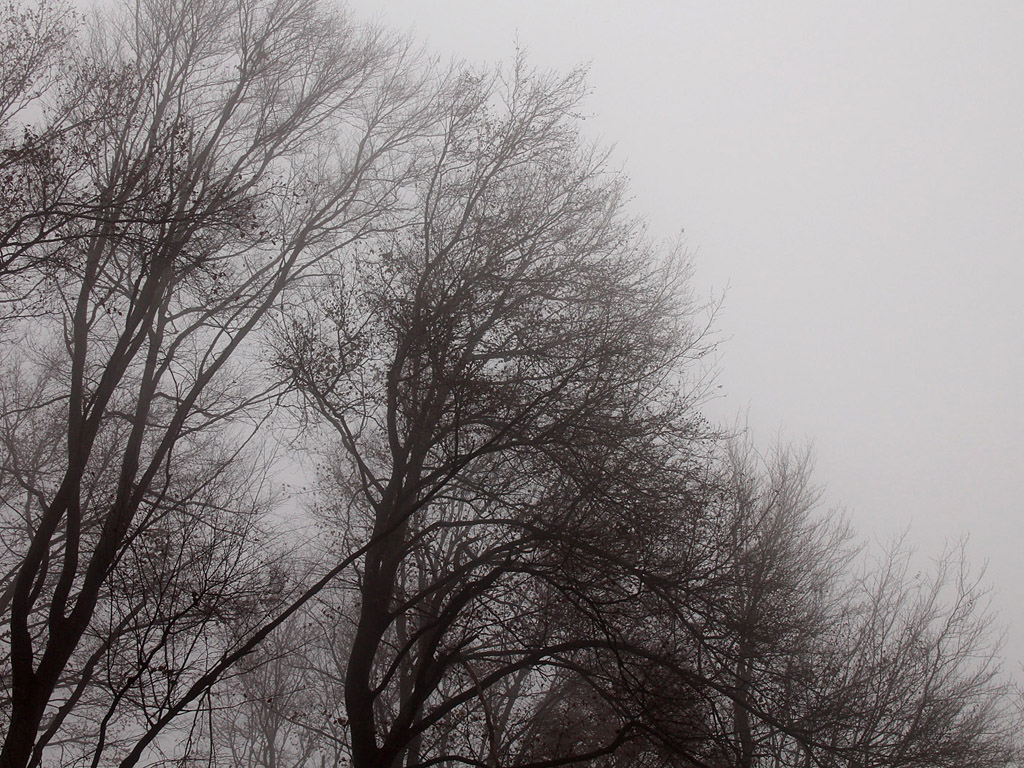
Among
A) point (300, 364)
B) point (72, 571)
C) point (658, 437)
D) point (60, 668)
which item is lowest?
point (60, 668)

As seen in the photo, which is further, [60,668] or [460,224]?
[460,224]

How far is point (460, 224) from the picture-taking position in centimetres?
950

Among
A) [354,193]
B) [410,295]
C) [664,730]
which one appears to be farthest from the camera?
[354,193]

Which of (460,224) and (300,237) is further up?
(300,237)

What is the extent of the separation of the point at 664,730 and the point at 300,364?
4.76 metres

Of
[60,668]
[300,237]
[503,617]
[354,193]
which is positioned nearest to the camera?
[60,668]

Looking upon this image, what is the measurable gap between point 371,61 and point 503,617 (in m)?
8.81

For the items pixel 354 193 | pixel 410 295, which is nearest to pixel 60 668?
pixel 410 295

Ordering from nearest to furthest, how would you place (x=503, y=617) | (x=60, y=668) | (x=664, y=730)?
1. (x=664, y=730)
2. (x=60, y=668)
3. (x=503, y=617)

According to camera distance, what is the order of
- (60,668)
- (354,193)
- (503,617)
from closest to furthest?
(60,668) < (503,617) < (354,193)

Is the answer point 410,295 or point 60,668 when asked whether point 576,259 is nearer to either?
point 410,295

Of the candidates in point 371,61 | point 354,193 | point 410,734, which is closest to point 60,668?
point 410,734

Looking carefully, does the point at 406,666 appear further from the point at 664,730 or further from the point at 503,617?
the point at 664,730

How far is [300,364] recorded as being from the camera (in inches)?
310
